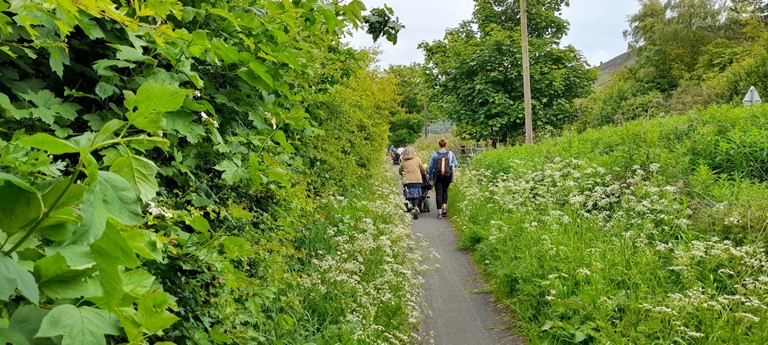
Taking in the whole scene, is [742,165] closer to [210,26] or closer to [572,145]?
[572,145]

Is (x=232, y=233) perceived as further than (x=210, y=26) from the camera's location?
Yes

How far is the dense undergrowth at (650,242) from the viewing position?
12.5 feet

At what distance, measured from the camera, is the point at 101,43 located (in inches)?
60.4

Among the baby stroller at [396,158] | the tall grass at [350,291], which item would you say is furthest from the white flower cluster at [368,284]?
the baby stroller at [396,158]

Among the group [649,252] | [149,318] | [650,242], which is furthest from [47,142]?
[650,242]

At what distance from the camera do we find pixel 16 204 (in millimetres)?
646

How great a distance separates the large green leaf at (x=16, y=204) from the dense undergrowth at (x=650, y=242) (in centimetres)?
397

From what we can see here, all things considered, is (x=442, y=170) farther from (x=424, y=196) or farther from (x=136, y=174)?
(x=136, y=174)

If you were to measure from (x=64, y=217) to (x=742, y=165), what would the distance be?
7786 mm

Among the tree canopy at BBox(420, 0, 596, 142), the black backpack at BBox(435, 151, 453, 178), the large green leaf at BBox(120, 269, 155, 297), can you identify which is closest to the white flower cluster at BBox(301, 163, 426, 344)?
the large green leaf at BBox(120, 269, 155, 297)

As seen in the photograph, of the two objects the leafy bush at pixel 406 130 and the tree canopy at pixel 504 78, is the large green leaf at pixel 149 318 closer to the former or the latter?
the tree canopy at pixel 504 78

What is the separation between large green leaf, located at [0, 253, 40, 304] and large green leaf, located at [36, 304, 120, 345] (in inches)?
3.5

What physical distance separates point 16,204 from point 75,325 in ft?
0.66

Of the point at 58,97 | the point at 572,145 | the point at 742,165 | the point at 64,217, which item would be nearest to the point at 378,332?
the point at 58,97
